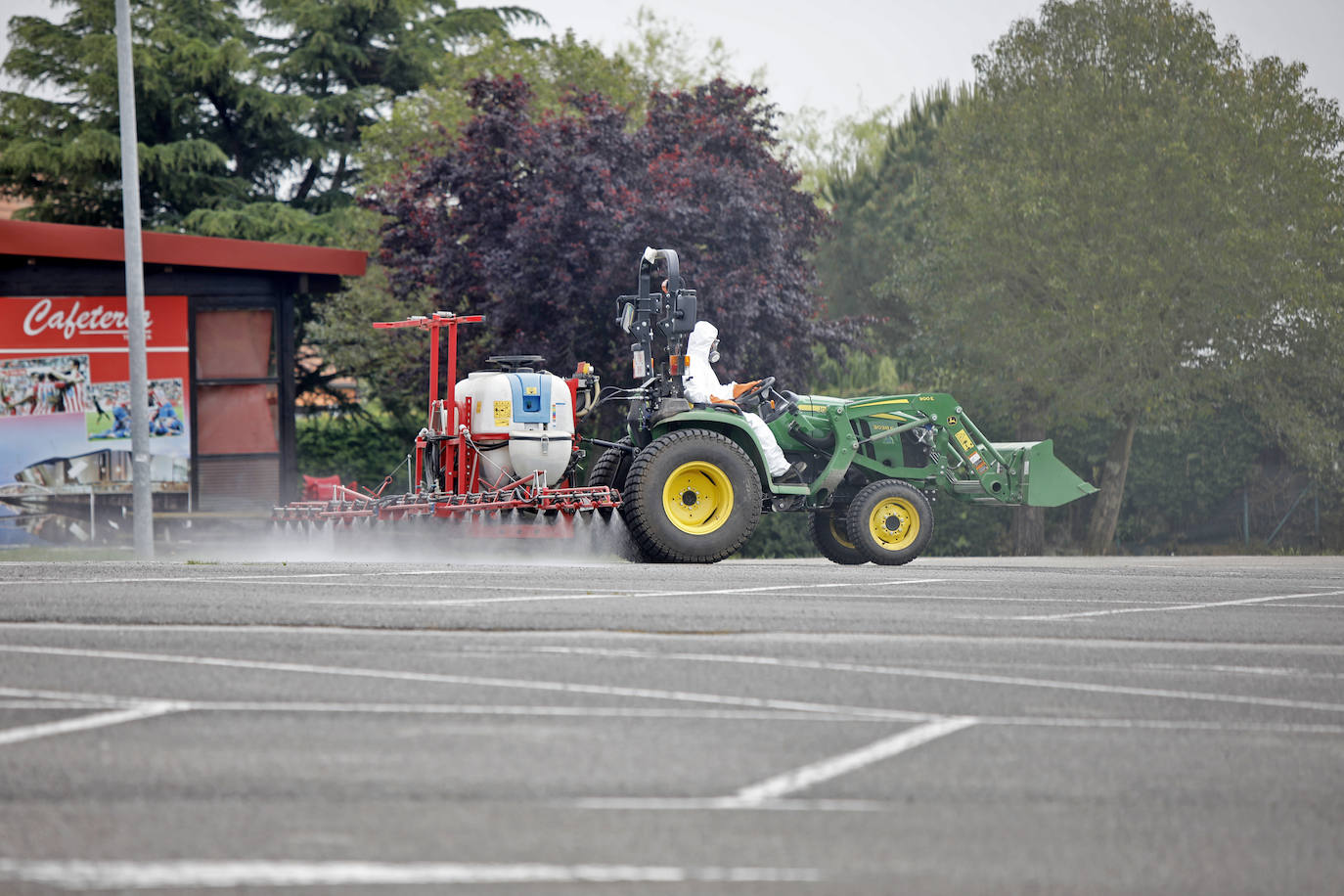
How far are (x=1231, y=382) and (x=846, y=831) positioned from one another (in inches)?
964

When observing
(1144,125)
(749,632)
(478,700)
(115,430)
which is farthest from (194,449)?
(478,700)

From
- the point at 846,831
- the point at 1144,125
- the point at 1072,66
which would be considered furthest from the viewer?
the point at 1072,66

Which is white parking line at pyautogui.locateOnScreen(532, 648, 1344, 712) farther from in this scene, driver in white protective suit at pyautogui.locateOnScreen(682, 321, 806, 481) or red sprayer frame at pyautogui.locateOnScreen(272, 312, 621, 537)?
driver in white protective suit at pyautogui.locateOnScreen(682, 321, 806, 481)

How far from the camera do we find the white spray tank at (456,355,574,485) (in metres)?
15.6

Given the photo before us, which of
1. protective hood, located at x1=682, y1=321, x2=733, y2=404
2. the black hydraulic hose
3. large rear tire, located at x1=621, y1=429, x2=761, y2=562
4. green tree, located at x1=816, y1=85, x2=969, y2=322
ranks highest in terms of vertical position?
green tree, located at x1=816, y1=85, x2=969, y2=322

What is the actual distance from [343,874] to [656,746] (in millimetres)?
1817

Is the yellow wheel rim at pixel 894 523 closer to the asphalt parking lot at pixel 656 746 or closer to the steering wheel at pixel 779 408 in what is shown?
the steering wheel at pixel 779 408

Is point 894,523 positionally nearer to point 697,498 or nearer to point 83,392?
point 697,498

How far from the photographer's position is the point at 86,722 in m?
6.29

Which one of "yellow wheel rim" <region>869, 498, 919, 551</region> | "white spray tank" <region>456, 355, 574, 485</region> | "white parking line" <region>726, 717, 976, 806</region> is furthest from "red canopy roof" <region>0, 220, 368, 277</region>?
"white parking line" <region>726, 717, 976, 806</region>

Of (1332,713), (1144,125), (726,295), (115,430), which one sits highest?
(1144,125)

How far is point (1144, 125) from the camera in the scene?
88.5 ft

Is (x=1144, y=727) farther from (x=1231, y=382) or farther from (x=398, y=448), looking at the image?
(x=398, y=448)

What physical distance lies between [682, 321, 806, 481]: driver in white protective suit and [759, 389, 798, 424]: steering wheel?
0.30 meters
